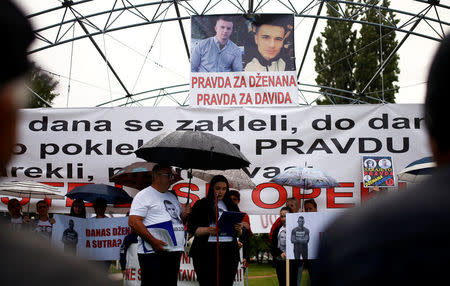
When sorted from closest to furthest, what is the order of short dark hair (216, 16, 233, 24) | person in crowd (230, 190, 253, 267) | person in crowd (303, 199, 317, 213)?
1. person in crowd (230, 190, 253, 267)
2. person in crowd (303, 199, 317, 213)
3. short dark hair (216, 16, 233, 24)

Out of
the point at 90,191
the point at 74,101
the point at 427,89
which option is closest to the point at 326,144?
the point at 90,191

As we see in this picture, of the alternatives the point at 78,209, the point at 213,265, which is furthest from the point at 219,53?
the point at 213,265

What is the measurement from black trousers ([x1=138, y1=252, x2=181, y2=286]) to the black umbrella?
1.11m

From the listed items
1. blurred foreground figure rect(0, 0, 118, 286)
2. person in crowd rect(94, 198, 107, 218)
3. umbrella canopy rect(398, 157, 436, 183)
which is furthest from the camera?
person in crowd rect(94, 198, 107, 218)

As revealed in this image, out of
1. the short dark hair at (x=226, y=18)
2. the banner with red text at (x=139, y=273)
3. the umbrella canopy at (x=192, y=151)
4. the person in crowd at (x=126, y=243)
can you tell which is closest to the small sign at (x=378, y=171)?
the banner with red text at (x=139, y=273)

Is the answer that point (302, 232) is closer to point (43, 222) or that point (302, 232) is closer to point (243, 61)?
point (43, 222)

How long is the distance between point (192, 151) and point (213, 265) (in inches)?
54.8

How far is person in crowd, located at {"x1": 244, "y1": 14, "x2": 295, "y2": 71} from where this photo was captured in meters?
10.5

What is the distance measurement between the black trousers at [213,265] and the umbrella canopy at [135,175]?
8.49 ft

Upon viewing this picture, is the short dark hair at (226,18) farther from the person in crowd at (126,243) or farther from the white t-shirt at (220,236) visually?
the white t-shirt at (220,236)

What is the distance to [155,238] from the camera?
5027mm

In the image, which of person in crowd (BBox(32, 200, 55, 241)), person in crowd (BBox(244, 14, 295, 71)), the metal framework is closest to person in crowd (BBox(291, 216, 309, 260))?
person in crowd (BBox(32, 200, 55, 241))

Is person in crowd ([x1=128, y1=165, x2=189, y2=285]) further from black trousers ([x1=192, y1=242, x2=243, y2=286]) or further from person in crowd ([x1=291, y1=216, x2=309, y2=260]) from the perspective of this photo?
person in crowd ([x1=291, y1=216, x2=309, y2=260])

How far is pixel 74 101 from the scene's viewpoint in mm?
17562
